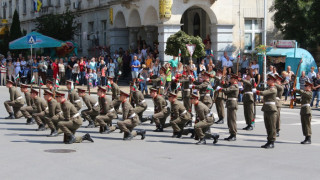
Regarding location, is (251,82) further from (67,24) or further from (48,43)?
(67,24)

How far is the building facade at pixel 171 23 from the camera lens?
3244 centimetres

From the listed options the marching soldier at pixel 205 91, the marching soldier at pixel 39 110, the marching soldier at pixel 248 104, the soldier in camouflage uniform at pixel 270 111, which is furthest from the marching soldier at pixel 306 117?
the marching soldier at pixel 39 110

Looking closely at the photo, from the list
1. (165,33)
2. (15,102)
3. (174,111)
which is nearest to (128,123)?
(174,111)

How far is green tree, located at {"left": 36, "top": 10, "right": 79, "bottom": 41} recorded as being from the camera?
135ft

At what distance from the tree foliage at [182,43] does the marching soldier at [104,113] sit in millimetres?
12892

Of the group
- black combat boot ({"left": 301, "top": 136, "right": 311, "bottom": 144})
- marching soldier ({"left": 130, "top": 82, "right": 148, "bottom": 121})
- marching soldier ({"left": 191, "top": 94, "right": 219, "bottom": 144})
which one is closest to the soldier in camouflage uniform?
black combat boot ({"left": 301, "top": 136, "right": 311, "bottom": 144})

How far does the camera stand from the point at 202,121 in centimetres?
1493

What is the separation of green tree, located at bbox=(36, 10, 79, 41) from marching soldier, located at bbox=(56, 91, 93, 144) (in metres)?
26.7

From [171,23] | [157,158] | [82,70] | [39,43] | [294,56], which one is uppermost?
[171,23]

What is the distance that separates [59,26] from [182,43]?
574 inches

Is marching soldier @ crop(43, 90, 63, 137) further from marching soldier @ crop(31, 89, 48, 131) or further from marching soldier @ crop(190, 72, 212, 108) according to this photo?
marching soldier @ crop(190, 72, 212, 108)

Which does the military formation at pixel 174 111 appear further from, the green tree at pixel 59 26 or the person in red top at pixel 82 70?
the green tree at pixel 59 26

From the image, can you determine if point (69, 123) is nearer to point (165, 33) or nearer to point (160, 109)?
point (160, 109)

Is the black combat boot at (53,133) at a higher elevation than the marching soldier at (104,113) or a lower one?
lower
